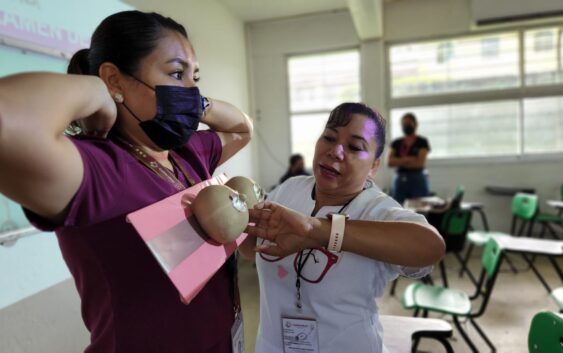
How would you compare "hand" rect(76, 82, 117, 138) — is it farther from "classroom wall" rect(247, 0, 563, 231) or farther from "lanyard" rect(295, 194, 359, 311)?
"classroom wall" rect(247, 0, 563, 231)

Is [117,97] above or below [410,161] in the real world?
above

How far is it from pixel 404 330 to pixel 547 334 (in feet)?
1.81

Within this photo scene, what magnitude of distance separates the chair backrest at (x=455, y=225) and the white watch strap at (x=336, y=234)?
2.83 m

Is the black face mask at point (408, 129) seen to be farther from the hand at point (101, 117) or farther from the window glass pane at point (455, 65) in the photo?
the hand at point (101, 117)

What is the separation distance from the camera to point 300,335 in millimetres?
986

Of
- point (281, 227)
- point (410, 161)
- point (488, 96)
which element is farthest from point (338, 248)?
point (488, 96)

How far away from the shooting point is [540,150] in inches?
205

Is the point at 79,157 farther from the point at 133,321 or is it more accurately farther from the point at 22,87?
the point at 133,321

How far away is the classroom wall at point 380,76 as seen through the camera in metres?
5.16

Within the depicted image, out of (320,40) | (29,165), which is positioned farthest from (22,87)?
(320,40)

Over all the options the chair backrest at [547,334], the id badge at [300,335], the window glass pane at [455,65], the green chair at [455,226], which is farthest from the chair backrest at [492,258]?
the window glass pane at [455,65]

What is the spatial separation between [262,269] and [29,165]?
29.2 inches

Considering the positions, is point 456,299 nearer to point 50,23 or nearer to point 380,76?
point 50,23

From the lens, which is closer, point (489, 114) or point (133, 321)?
point (133, 321)
